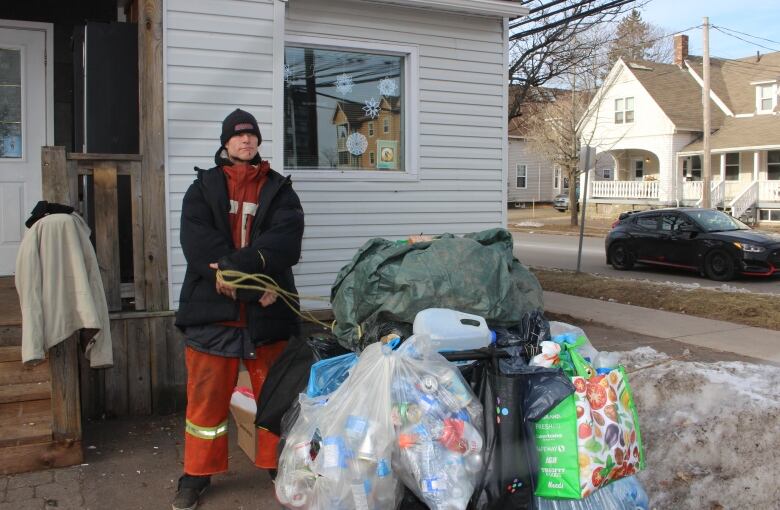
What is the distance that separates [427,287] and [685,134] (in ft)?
107

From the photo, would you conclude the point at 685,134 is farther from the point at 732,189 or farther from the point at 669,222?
the point at 669,222

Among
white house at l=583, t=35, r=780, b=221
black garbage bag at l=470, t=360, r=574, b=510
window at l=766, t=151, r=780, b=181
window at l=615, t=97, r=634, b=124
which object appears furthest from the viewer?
window at l=615, t=97, r=634, b=124

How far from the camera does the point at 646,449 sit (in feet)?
13.8

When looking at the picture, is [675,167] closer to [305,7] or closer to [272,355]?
[305,7]

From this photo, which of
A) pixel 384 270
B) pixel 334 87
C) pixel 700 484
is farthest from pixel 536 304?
pixel 334 87

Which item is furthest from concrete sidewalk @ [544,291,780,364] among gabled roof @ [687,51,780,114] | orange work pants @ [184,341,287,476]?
gabled roof @ [687,51,780,114]

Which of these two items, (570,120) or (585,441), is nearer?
(585,441)

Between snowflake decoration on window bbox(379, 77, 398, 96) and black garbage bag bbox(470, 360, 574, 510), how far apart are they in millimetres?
4405

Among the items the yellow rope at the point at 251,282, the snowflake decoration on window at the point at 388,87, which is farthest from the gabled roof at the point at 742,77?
the yellow rope at the point at 251,282

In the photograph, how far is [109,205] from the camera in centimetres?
495

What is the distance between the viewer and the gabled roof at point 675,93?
32.3 metres

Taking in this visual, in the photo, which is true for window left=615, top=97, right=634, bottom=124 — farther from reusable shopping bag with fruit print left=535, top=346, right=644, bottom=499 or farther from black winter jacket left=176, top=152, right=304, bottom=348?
reusable shopping bag with fruit print left=535, top=346, right=644, bottom=499

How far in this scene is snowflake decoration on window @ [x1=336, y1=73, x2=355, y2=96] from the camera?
21.2 feet

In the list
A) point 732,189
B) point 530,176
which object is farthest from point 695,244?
point 530,176
